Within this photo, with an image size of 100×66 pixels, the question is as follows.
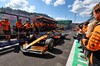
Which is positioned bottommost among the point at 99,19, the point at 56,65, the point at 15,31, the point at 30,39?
the point at 56,65

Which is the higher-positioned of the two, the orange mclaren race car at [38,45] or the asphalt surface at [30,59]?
the orange mclaren race car at [38,45]

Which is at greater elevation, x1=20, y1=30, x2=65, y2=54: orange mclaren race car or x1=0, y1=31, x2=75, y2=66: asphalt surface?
x1=20, y1=30, x2=65, y2=54: orange mclaren race car

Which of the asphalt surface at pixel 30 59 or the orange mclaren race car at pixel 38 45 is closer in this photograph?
the asphalt surface at pixel 30 59

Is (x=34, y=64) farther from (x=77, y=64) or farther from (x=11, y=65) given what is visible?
(x=77, y=64)

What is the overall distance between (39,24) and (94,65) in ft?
25.7

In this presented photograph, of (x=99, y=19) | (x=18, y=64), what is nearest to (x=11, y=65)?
(x=18, y=64)

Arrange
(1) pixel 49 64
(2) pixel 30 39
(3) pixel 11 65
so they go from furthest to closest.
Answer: (2) pixel 30 39
(1) pixel 49 64
(3) pixel 11 65

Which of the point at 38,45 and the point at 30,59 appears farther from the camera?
the point at 38,45

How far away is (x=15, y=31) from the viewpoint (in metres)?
5.32

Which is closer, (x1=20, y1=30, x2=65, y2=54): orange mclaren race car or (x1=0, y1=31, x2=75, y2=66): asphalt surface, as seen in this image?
(x1=0, y1=31, x2=75, y2=66): asphalt surface

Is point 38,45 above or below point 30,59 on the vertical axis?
above

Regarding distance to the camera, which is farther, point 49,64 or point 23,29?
point 23,29

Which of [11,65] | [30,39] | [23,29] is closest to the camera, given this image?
[11,65]

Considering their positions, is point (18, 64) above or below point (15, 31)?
below
